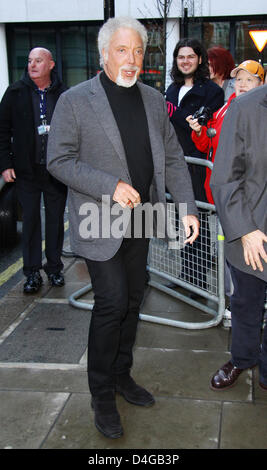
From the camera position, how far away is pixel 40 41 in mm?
20797

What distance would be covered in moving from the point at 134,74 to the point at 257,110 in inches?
25.3

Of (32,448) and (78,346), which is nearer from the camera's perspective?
(32,448)

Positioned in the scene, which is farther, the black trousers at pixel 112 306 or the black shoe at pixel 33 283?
the black shoe at pixel 33 283

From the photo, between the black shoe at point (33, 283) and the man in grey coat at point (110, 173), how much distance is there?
2.18m

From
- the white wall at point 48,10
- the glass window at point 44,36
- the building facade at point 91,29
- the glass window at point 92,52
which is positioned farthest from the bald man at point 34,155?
the glass window at point 44,36

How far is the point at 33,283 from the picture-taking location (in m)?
5.12

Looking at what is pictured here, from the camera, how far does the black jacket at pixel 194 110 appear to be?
4809 millimetres

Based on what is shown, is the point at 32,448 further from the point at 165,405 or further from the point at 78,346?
the point at 78,346

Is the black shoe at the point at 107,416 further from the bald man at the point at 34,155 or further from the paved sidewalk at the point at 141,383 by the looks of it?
the bald man at the point at 34,155

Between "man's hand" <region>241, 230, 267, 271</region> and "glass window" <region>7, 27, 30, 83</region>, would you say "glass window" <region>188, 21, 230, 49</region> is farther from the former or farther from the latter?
"man's hand" <region>241, 230, 267, 271</region>

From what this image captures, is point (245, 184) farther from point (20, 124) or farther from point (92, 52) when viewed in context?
point (92, 52)
